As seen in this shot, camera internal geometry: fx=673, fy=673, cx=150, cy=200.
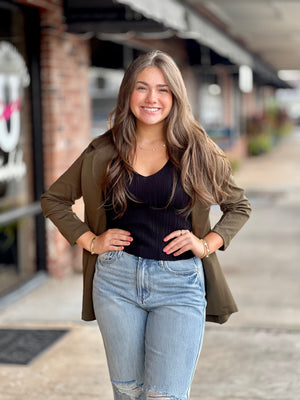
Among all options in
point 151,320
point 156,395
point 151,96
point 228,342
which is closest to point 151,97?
point 151,96

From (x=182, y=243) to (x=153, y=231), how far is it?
124 mm

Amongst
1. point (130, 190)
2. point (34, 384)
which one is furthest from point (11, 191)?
point (130, 190)

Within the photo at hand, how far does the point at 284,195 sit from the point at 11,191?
8442 millimetres

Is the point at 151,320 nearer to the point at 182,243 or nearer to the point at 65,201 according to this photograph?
the point at 182,243

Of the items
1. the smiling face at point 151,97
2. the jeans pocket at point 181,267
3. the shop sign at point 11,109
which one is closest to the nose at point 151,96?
the smiling face at point 151,97

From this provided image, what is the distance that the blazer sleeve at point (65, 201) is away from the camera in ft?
9.05

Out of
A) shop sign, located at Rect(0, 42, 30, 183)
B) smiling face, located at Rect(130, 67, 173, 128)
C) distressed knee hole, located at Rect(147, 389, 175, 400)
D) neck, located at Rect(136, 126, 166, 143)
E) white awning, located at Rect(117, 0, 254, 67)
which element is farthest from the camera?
shop sign, located at Rect(0, 42, 30, 183)

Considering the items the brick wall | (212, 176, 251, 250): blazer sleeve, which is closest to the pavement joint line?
the brick wall

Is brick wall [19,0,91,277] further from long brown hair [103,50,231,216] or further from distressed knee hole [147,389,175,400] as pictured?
distressed knee hole [147,389,175,400]

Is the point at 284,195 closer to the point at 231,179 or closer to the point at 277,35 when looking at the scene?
the point at 277,35

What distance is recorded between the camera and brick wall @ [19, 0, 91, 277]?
20.6 ft

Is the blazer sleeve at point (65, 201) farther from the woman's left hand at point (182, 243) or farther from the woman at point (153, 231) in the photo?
the woman's left hand at point (182, 243)

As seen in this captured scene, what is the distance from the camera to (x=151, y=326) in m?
2.55

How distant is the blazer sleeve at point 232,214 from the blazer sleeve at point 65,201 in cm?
56
